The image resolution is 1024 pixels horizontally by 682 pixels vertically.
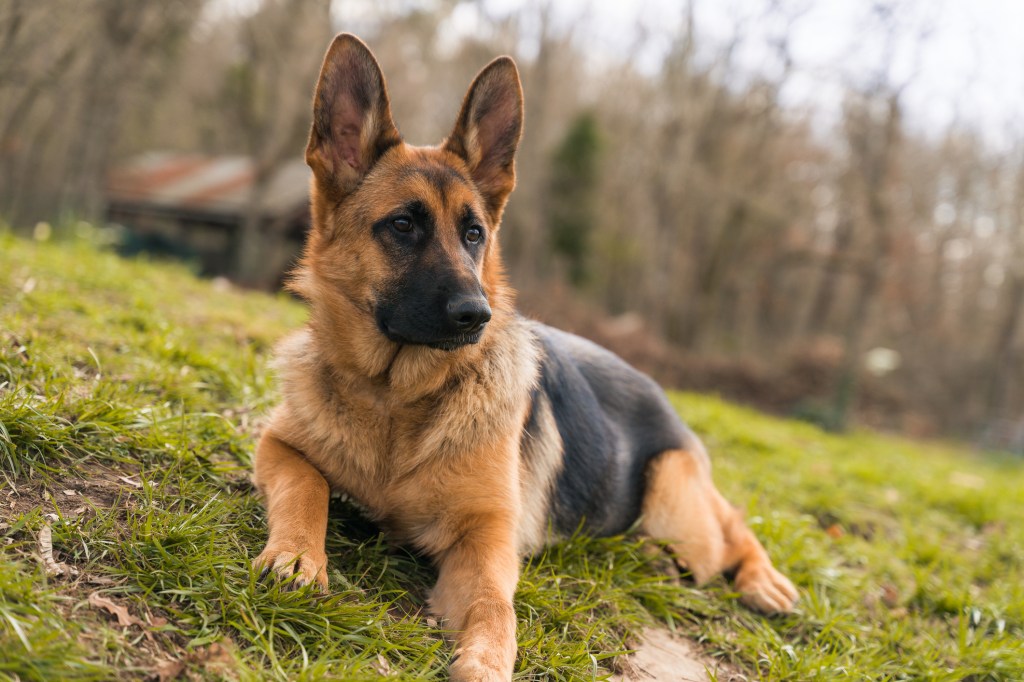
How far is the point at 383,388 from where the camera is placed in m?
3.41

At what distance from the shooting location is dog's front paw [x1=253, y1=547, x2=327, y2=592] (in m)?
2.69

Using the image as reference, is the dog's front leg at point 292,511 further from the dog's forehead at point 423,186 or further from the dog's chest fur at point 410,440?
the dog's forehead at point 423,186

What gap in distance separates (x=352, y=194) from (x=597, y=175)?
32697 mm

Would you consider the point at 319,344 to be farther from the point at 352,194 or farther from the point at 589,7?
Answer: the point at 589,7

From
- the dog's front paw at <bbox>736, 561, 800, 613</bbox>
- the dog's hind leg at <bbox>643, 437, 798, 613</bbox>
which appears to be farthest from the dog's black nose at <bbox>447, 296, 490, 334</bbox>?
the dog's front paw at <bbox>736, 561, 800, 613</bbox>

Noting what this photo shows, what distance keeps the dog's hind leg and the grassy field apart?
0.43 ft

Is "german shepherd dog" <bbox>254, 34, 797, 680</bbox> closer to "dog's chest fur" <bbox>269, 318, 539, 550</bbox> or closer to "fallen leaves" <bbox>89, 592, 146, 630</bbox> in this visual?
"dog's chest fur" <bbox>269, 318, 539, 550</bbox>

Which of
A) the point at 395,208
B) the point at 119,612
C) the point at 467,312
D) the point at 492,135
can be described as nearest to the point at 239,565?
the point at 119,612

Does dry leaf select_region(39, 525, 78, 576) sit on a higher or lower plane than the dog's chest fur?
lower

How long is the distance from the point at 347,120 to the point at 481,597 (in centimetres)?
238

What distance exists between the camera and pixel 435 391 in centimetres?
345

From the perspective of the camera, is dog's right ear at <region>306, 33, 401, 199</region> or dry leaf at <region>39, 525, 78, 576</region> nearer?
dry leaf at <region>39, 525, 78, 576</region>

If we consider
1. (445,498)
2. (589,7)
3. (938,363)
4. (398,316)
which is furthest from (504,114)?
(938,363)

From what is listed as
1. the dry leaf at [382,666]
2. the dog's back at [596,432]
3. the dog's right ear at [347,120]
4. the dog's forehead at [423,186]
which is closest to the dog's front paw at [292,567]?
the dry leaf at [382,666]
